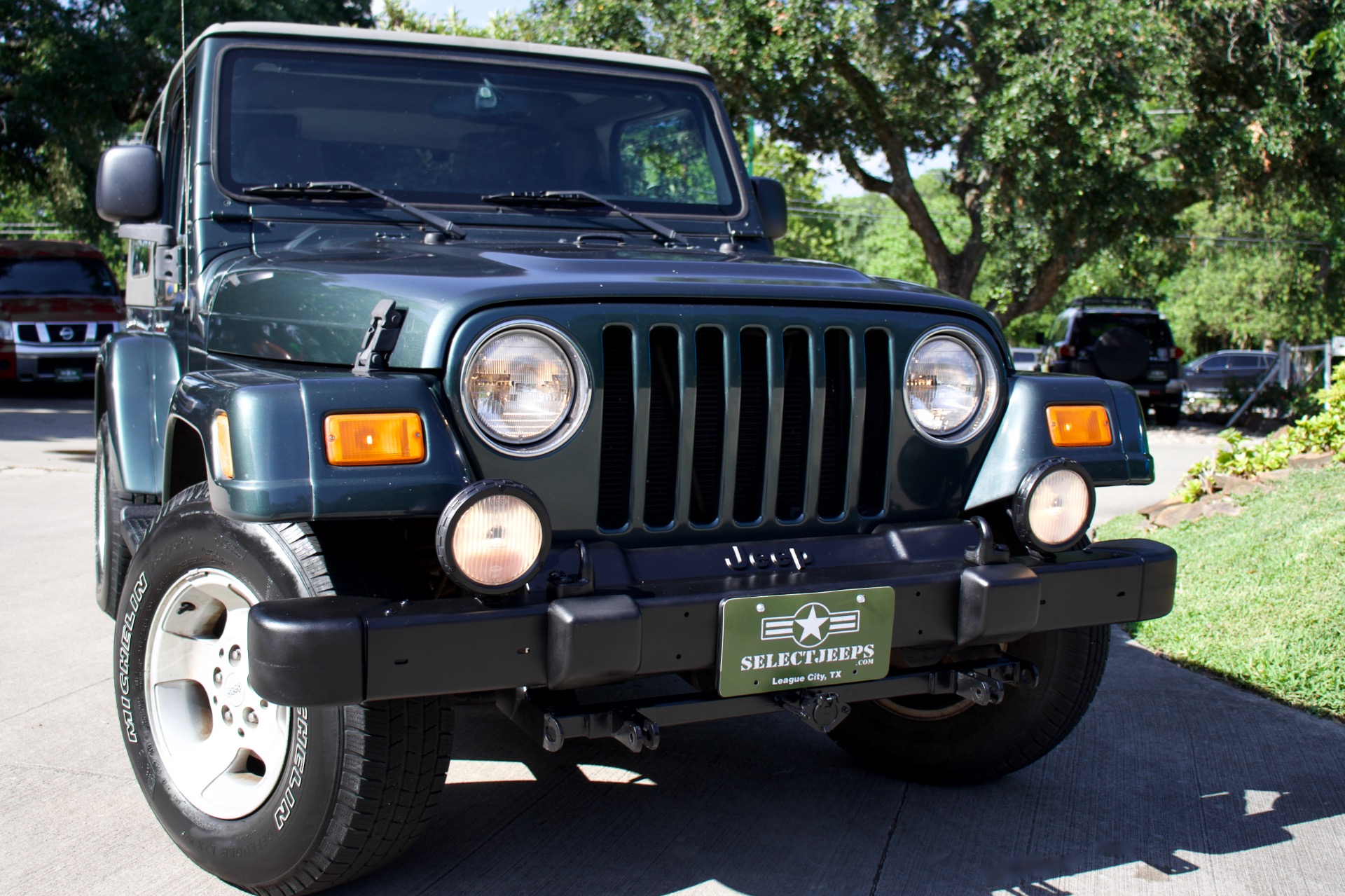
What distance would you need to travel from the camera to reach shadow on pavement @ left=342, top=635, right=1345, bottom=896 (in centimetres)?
287

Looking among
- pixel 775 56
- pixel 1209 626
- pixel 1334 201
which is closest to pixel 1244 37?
pixel 1334 201

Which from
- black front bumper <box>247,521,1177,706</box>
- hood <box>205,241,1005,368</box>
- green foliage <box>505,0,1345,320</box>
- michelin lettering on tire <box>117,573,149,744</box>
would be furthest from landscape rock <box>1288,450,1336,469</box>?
michelin lettering on tire <box>117,573,149,744</box>

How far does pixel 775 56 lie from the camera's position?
1373 cm

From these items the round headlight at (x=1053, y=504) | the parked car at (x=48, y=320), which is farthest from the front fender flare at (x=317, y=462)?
the parked car at (x=48, y=320)

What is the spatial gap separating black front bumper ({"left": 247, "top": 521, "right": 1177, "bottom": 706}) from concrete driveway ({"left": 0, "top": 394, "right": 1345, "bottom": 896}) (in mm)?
639

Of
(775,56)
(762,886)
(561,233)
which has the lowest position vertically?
(762,886)

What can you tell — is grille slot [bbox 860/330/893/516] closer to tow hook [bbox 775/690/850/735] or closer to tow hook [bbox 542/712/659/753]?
tow hook [bbox 775/690/850/735]

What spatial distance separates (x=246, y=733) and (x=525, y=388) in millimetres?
990

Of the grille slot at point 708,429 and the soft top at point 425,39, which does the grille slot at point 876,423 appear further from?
the soft top at point 425,39

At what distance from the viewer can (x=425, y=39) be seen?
12.6 ft

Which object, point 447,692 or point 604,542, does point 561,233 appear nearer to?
point 604,542

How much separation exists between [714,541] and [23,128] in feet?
57.7

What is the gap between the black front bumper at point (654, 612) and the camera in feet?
7.13

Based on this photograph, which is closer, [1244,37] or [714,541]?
[714,541]
